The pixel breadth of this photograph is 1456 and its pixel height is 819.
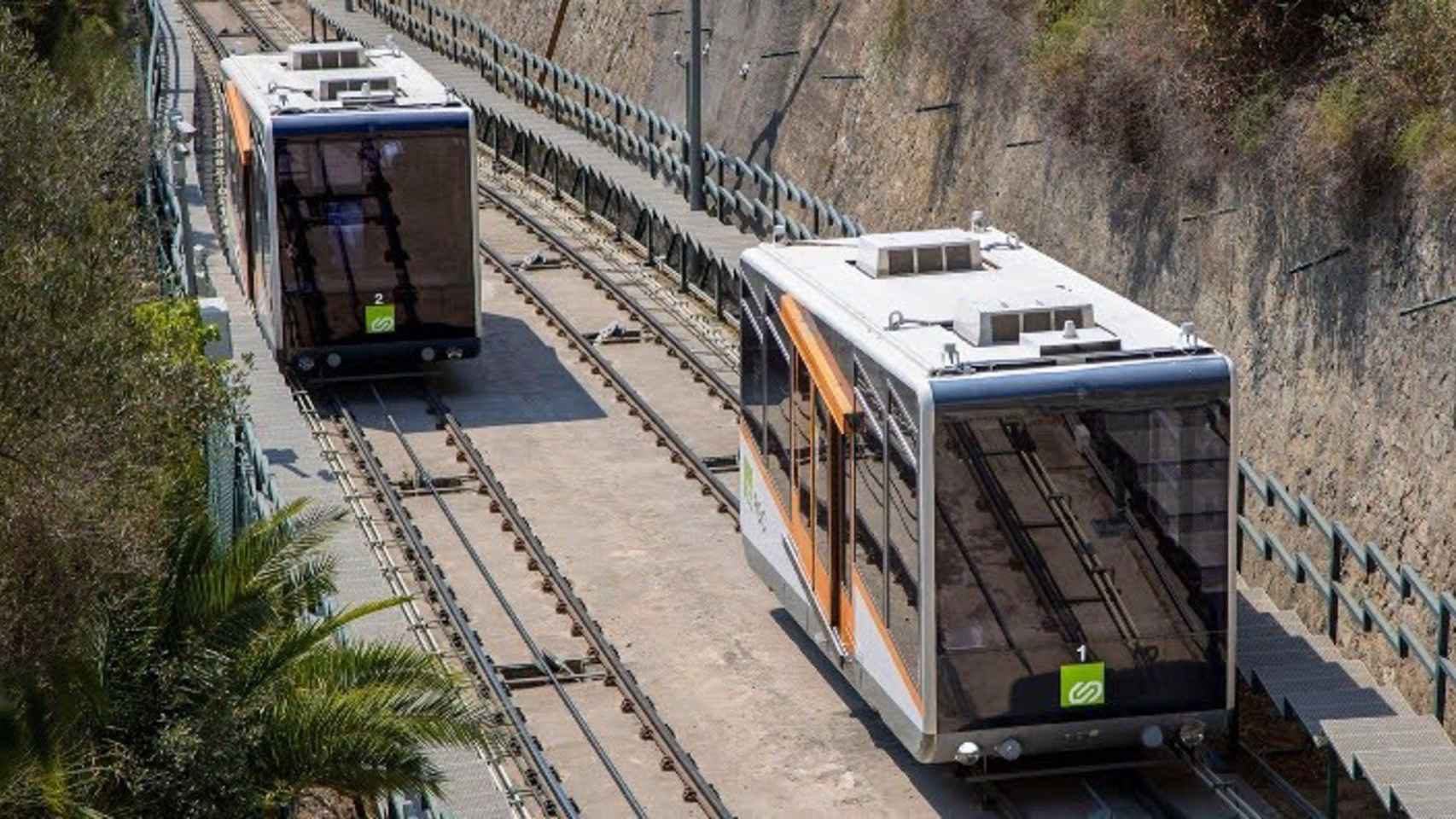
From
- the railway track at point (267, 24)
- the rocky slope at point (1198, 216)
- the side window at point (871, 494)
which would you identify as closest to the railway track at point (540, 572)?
the side window at point (871, 494)

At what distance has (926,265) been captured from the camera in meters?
18.9

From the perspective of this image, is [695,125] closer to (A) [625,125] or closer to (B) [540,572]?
(A) [625,125]

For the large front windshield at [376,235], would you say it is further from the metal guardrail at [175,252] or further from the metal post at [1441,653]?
the metal post at [1441,653]

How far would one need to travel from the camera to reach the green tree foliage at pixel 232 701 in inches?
564

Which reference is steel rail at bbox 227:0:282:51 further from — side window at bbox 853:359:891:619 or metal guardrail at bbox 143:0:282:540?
side window at bbox 853:359:891:619

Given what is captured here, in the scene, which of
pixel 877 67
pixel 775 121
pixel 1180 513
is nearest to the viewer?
pixel 1180 513

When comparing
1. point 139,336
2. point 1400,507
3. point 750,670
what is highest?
point 139,336

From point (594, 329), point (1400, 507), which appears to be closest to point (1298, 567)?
point (1400, 507)

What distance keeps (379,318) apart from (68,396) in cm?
1058

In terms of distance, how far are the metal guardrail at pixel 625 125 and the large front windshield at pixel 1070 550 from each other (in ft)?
46.4

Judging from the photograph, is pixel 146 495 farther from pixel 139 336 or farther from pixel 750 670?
pixel 750 670

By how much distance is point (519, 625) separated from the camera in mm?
20469

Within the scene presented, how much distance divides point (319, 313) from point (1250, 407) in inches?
383

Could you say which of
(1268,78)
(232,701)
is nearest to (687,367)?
(1268,78)
